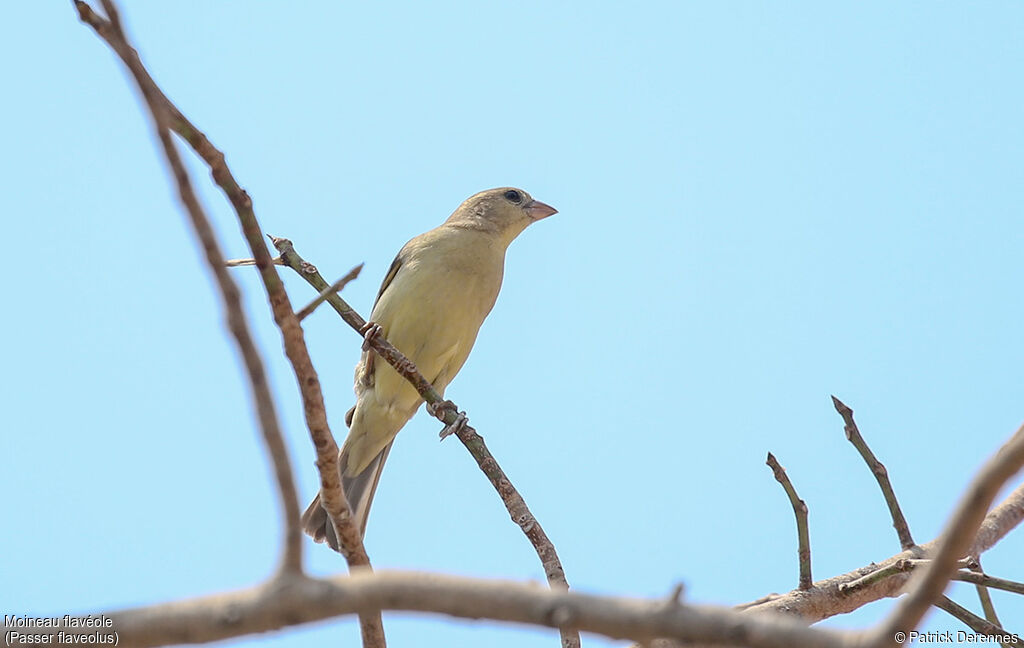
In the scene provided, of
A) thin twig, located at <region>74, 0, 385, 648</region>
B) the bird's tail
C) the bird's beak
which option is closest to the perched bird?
the bird's tail

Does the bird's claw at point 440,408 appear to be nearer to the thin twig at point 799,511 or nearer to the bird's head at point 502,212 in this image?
the thin twig at point 799,511

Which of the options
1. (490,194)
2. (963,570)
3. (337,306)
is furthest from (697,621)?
Result: (490,194)

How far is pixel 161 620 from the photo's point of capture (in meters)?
1.86

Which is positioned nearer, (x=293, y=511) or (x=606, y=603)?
(x=606, y=603)

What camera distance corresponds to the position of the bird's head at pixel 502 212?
838 centimetres

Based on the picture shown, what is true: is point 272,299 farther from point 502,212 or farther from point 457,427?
point 502,212

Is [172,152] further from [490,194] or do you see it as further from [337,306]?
[490,194]

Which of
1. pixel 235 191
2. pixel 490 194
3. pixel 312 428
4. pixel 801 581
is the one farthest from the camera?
pixel 490 194

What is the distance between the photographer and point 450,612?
5.93ft

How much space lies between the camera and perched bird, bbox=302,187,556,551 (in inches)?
284

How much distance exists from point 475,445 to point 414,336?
2349 millimetres

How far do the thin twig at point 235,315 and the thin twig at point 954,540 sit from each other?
38.1 inches

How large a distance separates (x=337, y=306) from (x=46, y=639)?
2850 millimetres

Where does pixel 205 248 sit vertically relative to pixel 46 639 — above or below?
above
